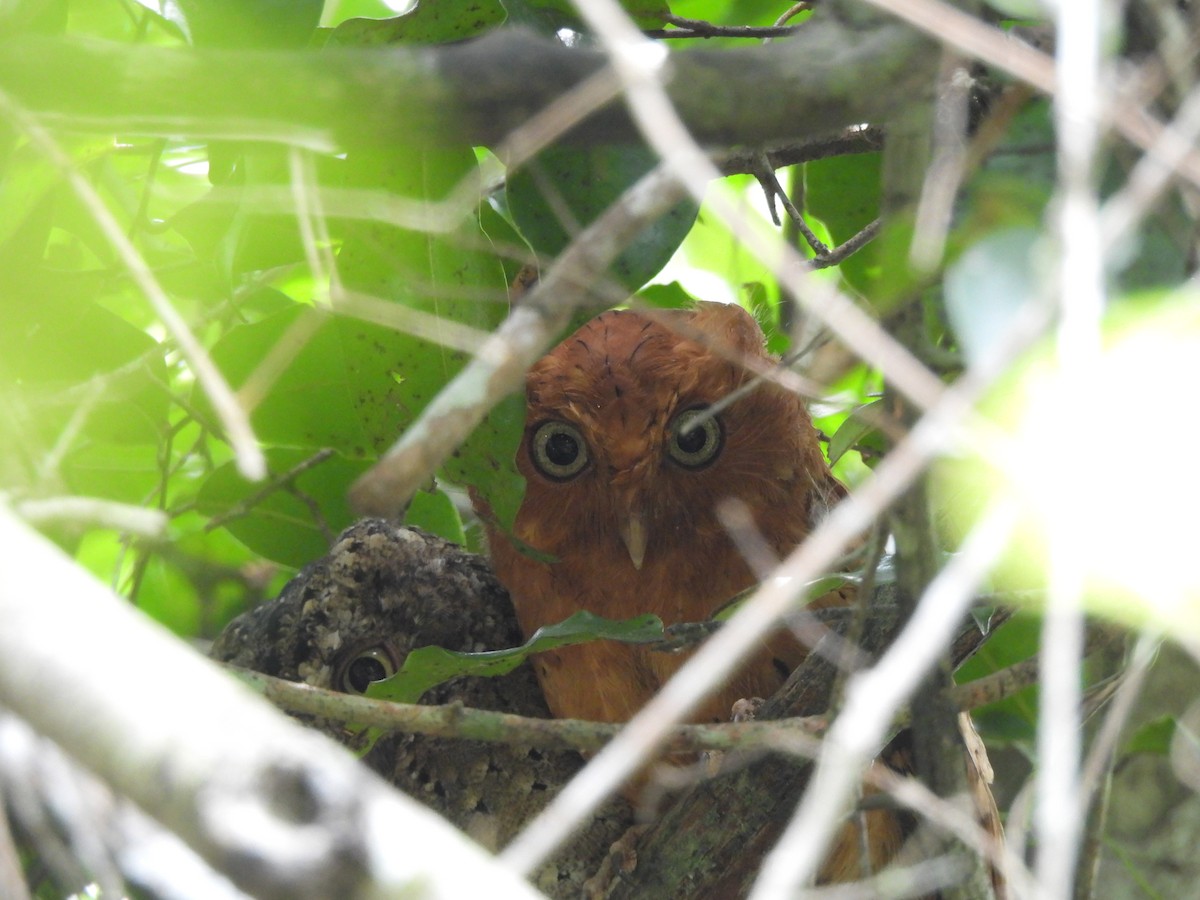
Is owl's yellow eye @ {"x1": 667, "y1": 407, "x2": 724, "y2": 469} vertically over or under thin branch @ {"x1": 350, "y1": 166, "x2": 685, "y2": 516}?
under

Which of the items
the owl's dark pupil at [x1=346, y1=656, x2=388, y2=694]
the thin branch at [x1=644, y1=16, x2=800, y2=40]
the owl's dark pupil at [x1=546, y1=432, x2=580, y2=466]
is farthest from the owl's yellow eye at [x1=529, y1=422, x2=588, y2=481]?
the thin branch at [x1=644, y1=16, x2=800, y2=40]

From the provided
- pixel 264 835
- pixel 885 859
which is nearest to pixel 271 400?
pixel 885 859

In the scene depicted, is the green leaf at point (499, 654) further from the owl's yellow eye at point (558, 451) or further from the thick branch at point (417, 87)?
the thick branch at point (417, 87)

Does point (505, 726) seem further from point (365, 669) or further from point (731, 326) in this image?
point (731, 326)

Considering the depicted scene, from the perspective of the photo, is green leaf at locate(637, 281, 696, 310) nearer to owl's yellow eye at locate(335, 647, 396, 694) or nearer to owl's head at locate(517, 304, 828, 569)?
owl's head at locate(517, 304, 828, 569)

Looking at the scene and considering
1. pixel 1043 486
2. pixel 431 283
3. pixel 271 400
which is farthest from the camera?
pixel 271 400

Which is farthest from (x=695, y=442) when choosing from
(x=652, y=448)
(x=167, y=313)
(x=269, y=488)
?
(x=167, y=313)

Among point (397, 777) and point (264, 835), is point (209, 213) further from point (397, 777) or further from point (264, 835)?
point (264, 835)
